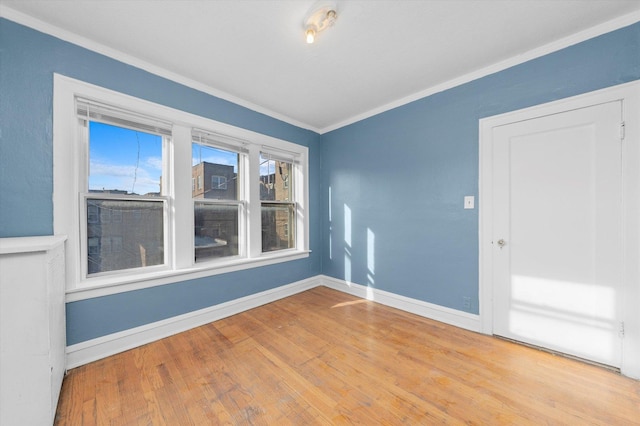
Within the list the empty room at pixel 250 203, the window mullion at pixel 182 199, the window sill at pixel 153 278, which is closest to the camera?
the empty room at pixel 250 203

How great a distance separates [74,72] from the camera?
1918 millimetres

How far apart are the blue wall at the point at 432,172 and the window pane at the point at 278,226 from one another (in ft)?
2.49

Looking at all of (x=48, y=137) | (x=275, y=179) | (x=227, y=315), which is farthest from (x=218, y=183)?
(x=227, y=315)

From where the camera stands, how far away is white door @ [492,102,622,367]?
1844 millimetres

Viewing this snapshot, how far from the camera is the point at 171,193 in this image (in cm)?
249

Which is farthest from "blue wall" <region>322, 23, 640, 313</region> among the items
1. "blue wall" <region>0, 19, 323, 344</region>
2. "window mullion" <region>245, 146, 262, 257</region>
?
"blue wall" <region>0, 19, 323, 344</region>

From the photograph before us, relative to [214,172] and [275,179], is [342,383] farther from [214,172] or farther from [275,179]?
[275,179]

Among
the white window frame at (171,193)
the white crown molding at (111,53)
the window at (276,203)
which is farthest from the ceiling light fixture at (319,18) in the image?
the window at (276,203)

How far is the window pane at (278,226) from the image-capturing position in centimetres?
346

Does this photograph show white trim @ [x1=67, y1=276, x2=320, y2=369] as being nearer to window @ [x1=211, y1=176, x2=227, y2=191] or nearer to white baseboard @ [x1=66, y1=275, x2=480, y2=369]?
white baseboard @ [x1=66, y1=275, x2=480, y2=369]

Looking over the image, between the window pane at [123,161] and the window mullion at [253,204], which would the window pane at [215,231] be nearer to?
the window mullion at [253,204]

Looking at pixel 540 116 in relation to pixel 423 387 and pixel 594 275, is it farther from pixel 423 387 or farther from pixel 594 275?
pixel 423 387

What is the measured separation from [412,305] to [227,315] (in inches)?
89.2

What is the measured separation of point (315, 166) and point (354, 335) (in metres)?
2.63
